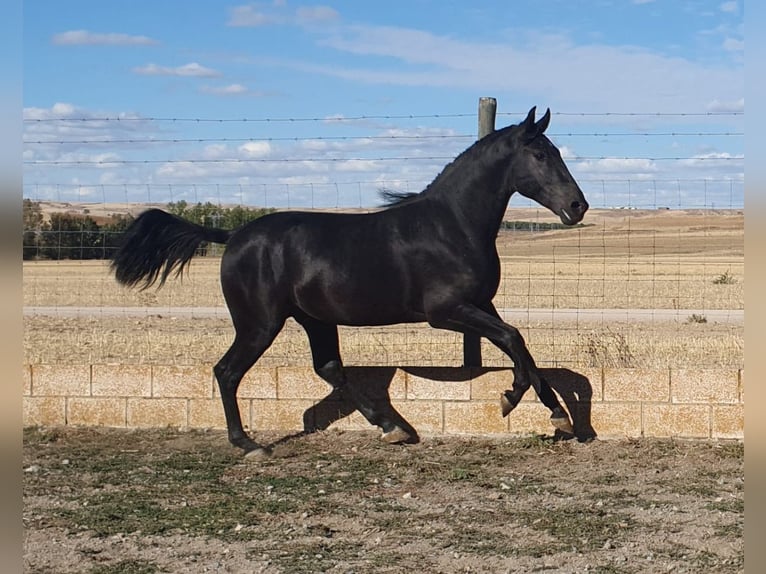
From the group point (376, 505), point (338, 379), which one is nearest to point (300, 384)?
point (338, 379)

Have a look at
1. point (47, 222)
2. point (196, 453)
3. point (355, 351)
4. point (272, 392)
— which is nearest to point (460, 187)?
point (272, 392)

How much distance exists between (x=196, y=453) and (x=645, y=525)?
3711 mm

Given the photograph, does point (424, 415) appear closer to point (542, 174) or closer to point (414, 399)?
point (414, 399)

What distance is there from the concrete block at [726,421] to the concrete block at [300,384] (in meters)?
3.23

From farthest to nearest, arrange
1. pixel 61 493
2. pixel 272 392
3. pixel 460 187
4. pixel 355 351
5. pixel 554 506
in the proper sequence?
pixel 355 351 < pixel 272 392 < pixel 460 187 < pixel 61 493 < pixel 554 506

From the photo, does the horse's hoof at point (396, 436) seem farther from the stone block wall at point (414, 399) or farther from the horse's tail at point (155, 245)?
the horse's tail at point (155, 245)

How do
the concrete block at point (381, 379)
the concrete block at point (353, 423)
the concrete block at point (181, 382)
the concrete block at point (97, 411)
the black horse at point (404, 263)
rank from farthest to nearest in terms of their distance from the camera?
the concrete block at point (97, 411), the concrete block at point (181, 382), the concrete block at point (353, 423), the concrete block at point (381, 379), the black horse at point (404, 263)

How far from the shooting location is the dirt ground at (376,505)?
4.78 meters

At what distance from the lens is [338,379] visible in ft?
25.5

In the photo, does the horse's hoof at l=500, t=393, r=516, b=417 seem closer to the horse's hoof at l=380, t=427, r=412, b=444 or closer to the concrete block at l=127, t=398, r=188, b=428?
the horse's hoof at l=380, t=427, r=412, b=444

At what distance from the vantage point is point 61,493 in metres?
6.25

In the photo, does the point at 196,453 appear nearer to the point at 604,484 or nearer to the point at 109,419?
the point at 109,419

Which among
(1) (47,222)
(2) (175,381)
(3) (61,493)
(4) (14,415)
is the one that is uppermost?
(1) (47,222)

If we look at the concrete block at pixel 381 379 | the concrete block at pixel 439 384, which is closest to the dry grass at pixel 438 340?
the concrete block at pixel 439 384
